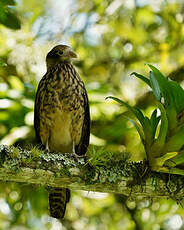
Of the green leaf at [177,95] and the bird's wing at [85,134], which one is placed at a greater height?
the green leaf at [177,95]

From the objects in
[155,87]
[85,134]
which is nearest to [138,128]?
[155,87]

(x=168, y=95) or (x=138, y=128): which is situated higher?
(x=168, y=95)

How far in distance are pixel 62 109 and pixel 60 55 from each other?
2.00 feet

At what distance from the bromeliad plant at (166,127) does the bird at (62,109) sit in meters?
1.17

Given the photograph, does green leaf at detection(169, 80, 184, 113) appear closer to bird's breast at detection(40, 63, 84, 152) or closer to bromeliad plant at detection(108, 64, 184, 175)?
bromeliad plant at detection(108, 64, 184, 175)

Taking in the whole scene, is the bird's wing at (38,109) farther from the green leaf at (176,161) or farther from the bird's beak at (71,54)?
the green leaf at (176,161)

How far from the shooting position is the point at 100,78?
5785 mm

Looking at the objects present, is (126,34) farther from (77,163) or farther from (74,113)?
(77,163)

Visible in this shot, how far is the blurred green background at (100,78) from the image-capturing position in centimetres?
465

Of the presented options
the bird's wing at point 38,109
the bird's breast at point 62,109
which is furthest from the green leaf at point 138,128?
the bird's wing at point 38,109

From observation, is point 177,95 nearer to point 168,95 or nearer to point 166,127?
point 168,95

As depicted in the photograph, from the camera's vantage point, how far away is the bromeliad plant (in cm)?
279

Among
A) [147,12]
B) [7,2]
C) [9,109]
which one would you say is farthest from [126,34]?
[7,2]

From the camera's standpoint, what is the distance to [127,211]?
4.88m
